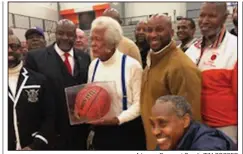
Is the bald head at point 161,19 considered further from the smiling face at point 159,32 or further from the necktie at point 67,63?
the necktie at point 67,63

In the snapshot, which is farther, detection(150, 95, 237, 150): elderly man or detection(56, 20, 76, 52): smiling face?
detection(56, 20, 76, 52): smiling face

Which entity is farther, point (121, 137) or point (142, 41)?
point (142, 41)

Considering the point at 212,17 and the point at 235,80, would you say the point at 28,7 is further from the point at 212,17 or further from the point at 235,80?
the point at 235,80

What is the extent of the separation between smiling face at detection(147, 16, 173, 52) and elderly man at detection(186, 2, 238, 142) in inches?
5.4

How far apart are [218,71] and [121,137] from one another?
0.46 m

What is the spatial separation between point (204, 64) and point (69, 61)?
1.87 ft

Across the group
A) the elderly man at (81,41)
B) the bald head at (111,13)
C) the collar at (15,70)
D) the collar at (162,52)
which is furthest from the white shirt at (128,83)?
the elderly man at (81,41)

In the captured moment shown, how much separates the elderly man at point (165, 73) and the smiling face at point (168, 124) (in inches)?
5.4

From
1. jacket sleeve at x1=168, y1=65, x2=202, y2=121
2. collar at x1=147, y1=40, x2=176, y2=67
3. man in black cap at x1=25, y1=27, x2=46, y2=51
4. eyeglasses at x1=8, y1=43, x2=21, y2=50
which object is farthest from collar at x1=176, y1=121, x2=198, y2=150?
man in black cap at x1=25, y1=27, x2=46, y2=51

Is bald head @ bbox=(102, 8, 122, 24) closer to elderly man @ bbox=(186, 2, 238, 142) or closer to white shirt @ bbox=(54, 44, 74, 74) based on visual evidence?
white shirt @ bbox=(54, 44, 74, 74)

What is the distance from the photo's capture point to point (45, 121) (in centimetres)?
115

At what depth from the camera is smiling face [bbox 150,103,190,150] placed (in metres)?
0.88

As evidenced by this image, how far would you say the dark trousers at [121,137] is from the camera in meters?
1.18

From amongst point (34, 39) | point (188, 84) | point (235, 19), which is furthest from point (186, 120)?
point (34, 39)
